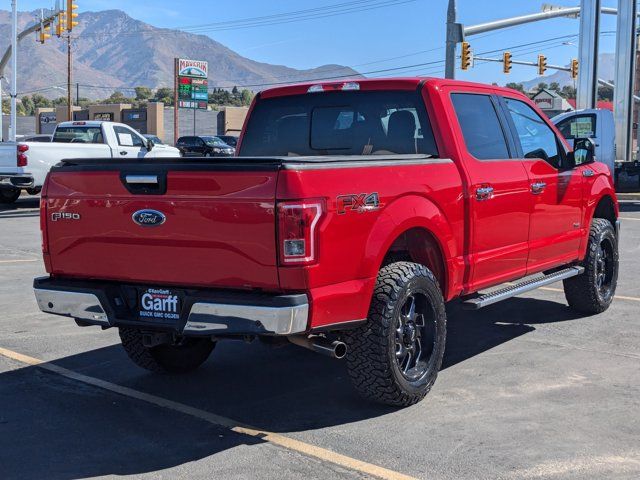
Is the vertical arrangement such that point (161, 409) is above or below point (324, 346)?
below

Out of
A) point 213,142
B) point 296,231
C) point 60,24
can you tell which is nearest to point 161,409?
point 296,231

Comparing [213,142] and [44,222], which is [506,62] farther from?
[44,222]

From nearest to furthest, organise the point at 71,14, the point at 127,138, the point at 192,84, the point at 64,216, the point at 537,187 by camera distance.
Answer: the point at 64,216 < the point at 537,187 < the point at 127,138 < the point at 71,14 < the point at 192,84

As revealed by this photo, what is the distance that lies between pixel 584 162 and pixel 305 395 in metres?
3.67

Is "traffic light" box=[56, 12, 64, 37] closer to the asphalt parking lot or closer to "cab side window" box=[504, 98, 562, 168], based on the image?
the asphalt parking lot

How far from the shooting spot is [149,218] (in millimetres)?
4750

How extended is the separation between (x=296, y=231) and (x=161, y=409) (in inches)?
65.5

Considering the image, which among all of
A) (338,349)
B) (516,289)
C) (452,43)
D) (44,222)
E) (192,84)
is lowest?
(338,349)

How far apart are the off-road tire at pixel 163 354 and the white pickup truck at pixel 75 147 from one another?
44.6ft

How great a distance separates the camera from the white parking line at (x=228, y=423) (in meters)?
4.19

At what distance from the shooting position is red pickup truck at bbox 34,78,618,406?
4.41 meters

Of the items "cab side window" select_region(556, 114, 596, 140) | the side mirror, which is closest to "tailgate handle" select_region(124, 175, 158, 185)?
the side mirror

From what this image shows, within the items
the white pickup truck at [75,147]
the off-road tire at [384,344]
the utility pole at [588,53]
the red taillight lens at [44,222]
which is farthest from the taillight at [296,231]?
the utility pole at [588,53]

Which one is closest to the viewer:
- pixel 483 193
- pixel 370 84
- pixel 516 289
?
pixel 483 193
